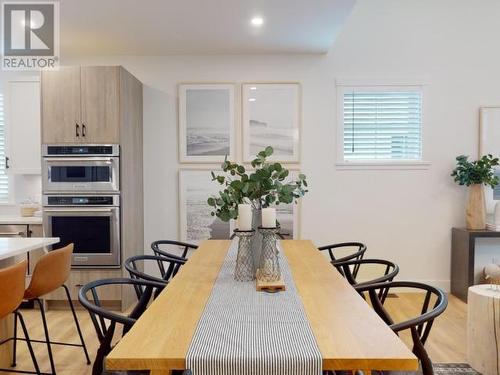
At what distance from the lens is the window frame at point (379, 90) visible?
4516mm

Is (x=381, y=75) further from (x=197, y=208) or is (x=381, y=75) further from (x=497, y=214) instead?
(x=197, y=208)

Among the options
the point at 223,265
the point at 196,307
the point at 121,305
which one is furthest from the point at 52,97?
the point at 196,307

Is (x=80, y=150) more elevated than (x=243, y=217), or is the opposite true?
(x=80, y=150)

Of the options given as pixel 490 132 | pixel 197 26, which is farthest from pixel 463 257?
pixel 197 26

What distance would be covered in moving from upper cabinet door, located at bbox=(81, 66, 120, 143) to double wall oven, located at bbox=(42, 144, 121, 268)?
13 centimetres

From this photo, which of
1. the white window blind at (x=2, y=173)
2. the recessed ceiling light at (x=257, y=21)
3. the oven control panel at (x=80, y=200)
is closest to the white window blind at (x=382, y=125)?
the recessed ceiling light at (x=257, y=21)

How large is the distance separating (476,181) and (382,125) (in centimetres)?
112

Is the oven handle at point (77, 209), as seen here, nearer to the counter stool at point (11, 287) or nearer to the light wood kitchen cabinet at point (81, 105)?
the light wood kitchen cabinet at point (81, 105)

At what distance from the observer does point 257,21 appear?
3471mm

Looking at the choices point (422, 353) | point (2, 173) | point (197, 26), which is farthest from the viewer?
point (2, 173)

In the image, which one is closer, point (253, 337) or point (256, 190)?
point (253, 337)

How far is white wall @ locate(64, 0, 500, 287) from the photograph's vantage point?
14.8 ft

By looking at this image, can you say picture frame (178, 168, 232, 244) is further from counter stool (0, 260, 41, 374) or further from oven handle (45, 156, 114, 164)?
counter stool (0, 260, 41, 374)

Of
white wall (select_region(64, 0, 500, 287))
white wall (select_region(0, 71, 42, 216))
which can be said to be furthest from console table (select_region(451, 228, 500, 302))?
A: white wall (select_region(0, 71, 42, 216))
